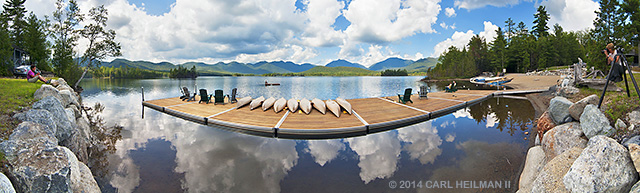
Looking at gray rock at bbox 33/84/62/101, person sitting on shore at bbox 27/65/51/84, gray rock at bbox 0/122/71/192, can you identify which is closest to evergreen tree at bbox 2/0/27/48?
person sitting on shore at bbox 27/65/51/84

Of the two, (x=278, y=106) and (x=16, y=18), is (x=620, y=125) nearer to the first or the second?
(x=278, y=106)

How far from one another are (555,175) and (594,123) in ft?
6.87

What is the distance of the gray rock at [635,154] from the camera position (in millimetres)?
3310

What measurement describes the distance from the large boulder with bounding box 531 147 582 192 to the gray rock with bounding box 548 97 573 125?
2.57 m

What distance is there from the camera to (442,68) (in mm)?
79562

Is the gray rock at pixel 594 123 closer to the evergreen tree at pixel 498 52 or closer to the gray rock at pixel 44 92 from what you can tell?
the gray rock at pixel 44 92

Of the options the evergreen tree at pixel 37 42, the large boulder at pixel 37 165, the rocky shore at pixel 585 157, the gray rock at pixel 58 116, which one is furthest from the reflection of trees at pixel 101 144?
the evergreen tree at pixel 37 42

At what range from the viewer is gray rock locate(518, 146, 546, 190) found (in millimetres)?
5007

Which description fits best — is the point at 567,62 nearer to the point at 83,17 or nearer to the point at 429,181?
the point at 429,181

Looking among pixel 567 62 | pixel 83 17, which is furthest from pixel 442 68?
pixel 83 17

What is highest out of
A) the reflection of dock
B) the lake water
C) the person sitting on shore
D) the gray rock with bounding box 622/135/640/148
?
the person sitting on shore

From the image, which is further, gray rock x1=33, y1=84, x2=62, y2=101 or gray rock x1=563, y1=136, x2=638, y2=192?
gray rock x1=33, y1=84, x2=62, y2=101

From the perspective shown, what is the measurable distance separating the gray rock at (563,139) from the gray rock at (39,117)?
11870 millimetres

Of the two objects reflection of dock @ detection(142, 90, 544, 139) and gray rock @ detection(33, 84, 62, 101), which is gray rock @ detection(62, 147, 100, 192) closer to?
reflection of dock @ detection(142, 90, 544, 139)
